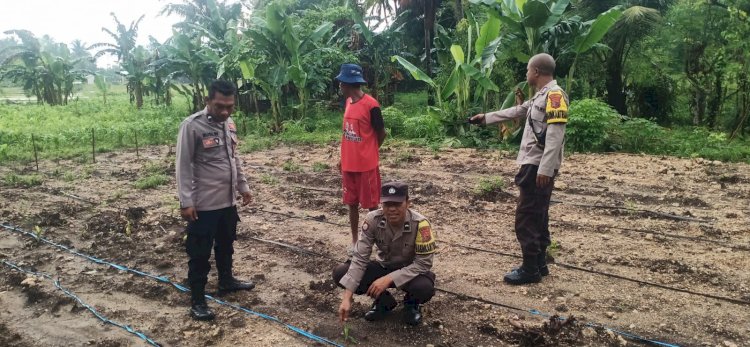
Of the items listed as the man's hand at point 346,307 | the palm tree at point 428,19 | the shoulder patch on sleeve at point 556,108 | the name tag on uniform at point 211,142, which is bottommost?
the man's hand at point 346,307

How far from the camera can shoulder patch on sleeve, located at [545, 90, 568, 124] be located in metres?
3.57

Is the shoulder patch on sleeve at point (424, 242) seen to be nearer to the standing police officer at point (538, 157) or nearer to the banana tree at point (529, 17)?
the standing police officer at point (538, 157)

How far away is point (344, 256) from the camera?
4.72 meters

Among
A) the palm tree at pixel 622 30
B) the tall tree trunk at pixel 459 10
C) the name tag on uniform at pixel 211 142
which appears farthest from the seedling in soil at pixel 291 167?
the tall tree trunk at pixel 459 10

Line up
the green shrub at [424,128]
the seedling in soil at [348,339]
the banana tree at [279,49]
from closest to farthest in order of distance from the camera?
1. the seedling in soil at [348,339]
2. the green shrub at [424,128]
3. the banana tree at [279,49]

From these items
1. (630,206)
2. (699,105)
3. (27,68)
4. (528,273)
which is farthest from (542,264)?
(27,68)

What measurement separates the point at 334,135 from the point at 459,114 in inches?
138

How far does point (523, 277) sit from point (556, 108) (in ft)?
4.35

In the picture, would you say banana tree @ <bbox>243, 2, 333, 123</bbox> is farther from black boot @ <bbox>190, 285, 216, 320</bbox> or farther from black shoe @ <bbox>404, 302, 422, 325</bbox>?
black shoe @ <bbox>404, 302, 422, 325</bbox>

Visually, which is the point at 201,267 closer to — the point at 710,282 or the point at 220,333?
the point at 220,333

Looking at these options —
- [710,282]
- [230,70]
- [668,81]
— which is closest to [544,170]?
[710,282]

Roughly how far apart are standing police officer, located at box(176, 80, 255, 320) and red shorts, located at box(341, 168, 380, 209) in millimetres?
1071

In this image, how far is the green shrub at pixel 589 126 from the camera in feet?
30.7

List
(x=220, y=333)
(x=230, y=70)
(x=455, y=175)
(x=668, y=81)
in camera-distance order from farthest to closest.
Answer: (x=230, y=70), (x=668, y=81), (x=455, y=175), (x=220, y=333)
